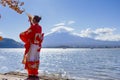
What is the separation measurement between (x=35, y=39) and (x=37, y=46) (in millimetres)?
231

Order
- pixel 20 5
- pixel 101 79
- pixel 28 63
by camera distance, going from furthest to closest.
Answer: pixel 101 79
pixel 20 5
pixel 28 63

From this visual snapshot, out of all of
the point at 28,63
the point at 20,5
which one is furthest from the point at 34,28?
the point at 20,5

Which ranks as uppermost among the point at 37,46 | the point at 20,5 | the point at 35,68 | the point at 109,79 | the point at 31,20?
the point at 20,5

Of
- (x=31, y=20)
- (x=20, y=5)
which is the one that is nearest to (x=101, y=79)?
(x=20, y=5)

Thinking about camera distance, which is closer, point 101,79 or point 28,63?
point 28,63

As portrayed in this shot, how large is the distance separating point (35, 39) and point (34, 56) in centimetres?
54

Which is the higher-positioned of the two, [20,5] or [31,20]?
[20,5]

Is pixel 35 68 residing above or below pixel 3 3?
below

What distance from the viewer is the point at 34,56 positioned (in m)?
10.2

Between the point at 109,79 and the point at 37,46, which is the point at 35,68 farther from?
the point at 109,79

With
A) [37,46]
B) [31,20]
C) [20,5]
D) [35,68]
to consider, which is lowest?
[35,68]

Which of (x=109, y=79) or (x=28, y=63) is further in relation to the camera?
(x=109, y=79)

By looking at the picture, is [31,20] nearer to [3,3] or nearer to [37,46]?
[37,46]

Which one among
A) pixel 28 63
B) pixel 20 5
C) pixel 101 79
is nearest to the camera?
pixel 28 63
